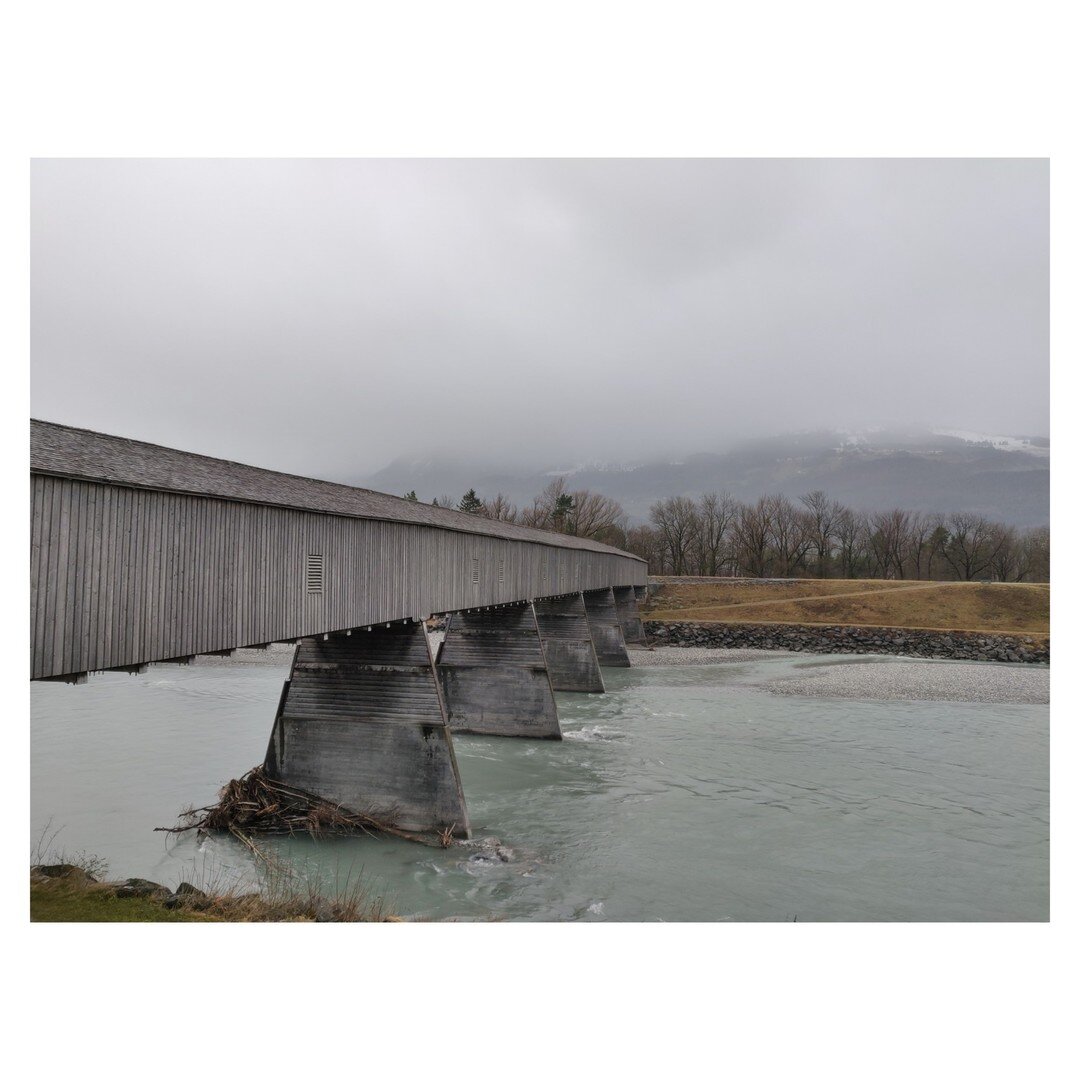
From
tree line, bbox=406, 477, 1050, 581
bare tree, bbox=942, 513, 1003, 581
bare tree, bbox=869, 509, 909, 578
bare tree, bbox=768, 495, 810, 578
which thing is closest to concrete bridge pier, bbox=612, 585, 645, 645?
tree line, bbox=406, 477, 1050, 581

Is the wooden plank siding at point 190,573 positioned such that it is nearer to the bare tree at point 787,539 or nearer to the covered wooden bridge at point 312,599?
the covered wooden bridge at point 312,599

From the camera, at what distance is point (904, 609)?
4625cm

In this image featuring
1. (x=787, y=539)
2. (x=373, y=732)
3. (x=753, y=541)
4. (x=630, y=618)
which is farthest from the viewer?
(x=787, y=539)

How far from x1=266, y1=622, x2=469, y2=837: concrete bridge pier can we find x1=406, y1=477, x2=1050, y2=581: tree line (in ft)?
177

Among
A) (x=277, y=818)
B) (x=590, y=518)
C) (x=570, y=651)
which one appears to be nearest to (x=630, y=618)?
(x=570, y=651)

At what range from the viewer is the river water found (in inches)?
406

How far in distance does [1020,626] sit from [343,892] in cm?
4598

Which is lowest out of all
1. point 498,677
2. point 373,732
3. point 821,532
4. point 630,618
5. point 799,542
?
point 630,618

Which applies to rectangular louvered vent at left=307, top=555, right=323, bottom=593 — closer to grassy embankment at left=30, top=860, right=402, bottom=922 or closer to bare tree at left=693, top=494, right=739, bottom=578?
grassy embankment at left=30, top=860, right=402, bottom=922

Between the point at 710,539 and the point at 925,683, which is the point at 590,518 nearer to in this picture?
the point at 710,539

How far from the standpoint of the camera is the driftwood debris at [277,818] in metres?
12.4

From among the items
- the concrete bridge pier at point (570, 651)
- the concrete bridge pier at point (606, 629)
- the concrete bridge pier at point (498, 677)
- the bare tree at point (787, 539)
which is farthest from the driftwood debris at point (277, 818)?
the bare tree at point (787, 539)

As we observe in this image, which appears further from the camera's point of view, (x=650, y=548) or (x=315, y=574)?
(x=650, y=548)

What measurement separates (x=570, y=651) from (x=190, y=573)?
70.5 feet
